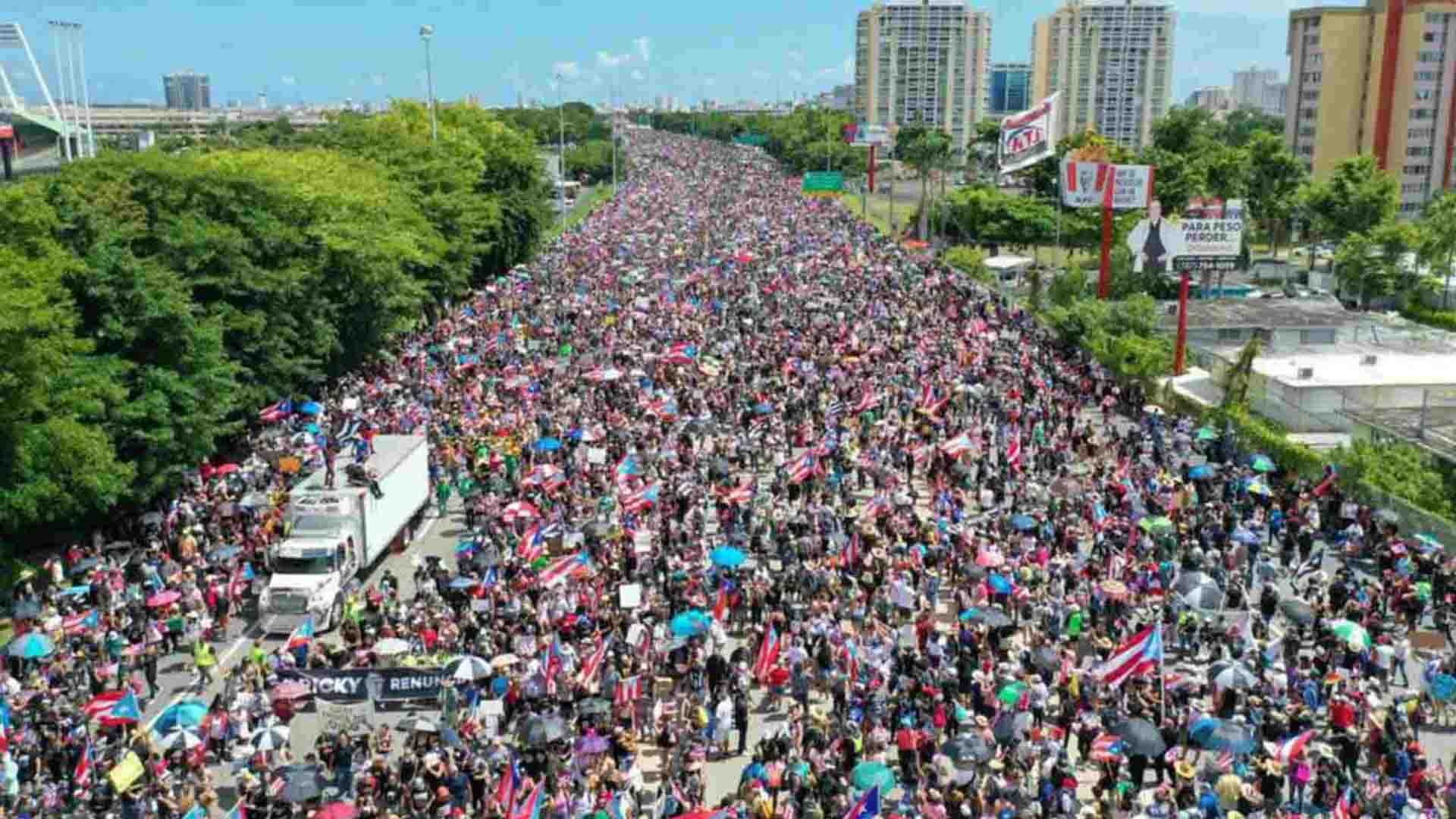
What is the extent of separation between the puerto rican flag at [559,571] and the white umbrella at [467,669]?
4183 mm

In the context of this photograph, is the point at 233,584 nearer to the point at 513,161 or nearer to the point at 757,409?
the point at 757,409

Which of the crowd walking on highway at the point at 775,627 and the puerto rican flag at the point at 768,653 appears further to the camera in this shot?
the puerto rican flag at the point at 768,653

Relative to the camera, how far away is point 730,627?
77.5 ft

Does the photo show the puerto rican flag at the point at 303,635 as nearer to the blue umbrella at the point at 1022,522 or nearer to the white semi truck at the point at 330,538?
the white semi truck at the point at 330,538

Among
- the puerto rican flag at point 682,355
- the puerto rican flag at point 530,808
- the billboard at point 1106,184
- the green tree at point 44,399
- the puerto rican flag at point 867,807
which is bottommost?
the puerto rican flag at point 530,808

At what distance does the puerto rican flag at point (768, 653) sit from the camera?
2067 centimetres

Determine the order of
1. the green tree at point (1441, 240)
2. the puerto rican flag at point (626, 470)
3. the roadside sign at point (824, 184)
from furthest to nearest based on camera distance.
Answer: the roadside sign at point (824, 184) → the green tree at point (1441, 240) → the puerto rican flag at point (626, 470)

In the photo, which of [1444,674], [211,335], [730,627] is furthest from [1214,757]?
[211,335]

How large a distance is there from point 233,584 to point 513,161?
51719mm

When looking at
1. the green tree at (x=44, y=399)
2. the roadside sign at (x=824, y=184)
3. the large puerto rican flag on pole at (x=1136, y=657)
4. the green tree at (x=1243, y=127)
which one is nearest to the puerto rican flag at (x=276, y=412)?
the green tree at (x=44, y=399)

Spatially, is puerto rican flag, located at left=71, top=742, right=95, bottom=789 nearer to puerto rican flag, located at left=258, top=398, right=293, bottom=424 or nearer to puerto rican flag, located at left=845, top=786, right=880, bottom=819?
puerto rican flag, located at left=845, top=786, right=880, bottom=819

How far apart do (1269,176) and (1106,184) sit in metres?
31.2

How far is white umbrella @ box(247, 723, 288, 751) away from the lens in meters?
17.3

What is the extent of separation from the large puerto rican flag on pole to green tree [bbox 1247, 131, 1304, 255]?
6531 centimetres
